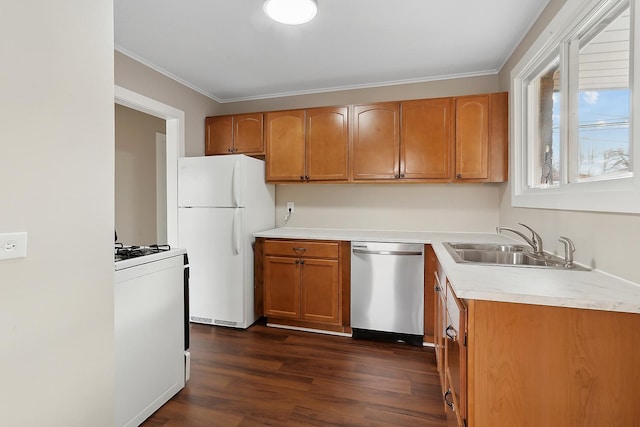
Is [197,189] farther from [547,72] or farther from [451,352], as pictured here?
[547,72]

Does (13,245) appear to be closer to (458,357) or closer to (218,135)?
(458,357)

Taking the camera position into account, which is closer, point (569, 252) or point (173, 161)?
point (569, 252)

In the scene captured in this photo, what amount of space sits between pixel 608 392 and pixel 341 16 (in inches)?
90.7

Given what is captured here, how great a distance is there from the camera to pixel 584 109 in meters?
1.62

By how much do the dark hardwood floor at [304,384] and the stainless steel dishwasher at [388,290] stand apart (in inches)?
5.4

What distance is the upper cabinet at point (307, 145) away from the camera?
314cm

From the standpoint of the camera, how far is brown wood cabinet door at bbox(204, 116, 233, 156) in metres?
3.51

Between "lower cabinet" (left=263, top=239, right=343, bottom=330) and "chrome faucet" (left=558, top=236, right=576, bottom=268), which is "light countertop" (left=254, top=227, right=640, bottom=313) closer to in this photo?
"chrome faucet" (left=558, top=236, right=576, bottom=268)

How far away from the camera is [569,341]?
42.4 inches

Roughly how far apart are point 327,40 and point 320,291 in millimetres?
2079

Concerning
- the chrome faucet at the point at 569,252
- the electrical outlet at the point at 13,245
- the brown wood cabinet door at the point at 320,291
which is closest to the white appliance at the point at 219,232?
the brown wood cabinet door at the point at 320,291

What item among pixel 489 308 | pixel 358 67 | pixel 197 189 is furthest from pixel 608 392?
pixel 197 189

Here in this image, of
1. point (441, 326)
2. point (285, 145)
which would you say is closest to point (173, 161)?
point (285, 145)

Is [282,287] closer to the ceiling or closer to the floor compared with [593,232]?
closer to the floor
